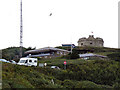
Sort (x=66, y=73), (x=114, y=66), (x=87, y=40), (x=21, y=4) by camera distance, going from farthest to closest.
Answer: (x=87, y=40), (x=21, y=4), (x=114, y=66), (x=66, y=73)

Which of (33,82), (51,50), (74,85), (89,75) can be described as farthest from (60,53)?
(33,82)

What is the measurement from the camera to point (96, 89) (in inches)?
835

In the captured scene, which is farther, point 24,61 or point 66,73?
point 24,61

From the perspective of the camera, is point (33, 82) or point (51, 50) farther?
point (51, 50)

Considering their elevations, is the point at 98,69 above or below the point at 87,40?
below

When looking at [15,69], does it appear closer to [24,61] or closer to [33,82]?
[33,82]

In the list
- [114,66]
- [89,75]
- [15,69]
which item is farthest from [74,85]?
[114,66]

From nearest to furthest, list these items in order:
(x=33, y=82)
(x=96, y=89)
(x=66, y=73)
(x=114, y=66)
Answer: (x=33, y=82) < (x=96, y=89) < (x=66, y=73) < (x=114, y=66)

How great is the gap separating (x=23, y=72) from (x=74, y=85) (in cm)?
530

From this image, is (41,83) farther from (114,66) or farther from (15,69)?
(114,66)

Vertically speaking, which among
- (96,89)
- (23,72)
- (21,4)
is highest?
(21,4)

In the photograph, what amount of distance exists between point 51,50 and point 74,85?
118 feet

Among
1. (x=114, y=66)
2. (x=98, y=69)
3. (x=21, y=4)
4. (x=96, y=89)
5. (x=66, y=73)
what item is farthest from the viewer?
(x=21, y=4)

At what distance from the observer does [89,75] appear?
29.4 meters
